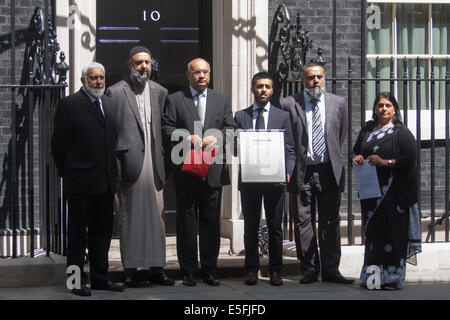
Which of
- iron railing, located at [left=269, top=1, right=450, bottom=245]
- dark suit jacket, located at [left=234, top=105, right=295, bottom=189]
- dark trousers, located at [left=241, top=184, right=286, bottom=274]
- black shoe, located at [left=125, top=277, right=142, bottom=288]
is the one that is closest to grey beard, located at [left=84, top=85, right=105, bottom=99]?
dark suit jacket, located at [left=234, top=105, right=295, bottom=189]

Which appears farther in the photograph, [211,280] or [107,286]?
[211,280]

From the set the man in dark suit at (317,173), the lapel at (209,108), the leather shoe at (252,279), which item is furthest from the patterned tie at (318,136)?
the leather shoe at (252,279)

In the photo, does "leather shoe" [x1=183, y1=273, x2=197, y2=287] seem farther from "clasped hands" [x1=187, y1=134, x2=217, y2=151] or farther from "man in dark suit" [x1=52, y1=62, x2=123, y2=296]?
"clasped hands" [x1=187, y1=134, x2=217, y2=151]

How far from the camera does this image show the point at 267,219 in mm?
8367

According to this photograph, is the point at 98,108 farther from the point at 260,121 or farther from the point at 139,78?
the point at 260,121

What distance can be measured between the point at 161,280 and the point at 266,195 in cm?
119

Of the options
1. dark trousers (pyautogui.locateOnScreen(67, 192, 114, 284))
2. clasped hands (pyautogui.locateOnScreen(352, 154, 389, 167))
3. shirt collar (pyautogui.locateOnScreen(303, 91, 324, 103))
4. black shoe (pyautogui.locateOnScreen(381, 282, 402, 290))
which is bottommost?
black shoe (pyautogui.locateOnScreen(381, 282, 402, 290))

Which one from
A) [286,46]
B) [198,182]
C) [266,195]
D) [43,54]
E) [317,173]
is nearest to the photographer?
[198,182]

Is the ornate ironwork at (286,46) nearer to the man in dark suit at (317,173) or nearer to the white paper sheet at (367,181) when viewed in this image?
the man in dark suit at (317,173)

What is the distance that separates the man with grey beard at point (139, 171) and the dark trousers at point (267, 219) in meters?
0.75

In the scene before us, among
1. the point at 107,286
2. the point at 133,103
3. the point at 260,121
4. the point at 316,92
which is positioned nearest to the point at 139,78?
the point at 133,103

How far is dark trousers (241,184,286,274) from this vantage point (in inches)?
328

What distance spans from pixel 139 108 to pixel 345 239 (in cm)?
323

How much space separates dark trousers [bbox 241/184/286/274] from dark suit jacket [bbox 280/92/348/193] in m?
0.21
